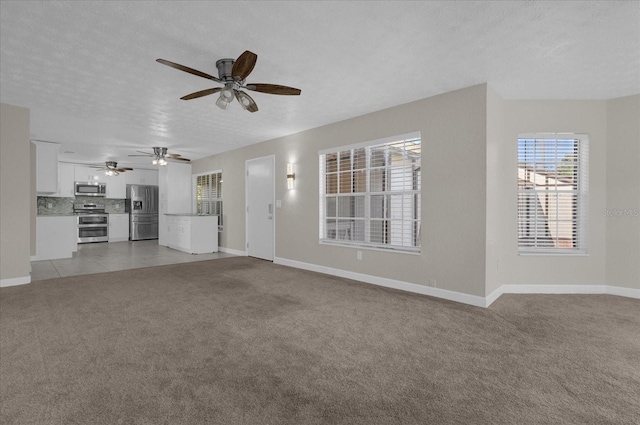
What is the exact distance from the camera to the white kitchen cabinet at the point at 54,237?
6.71m

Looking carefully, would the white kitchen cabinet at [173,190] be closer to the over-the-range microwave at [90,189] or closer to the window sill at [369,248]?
the over-the-range microwave at [90,189]

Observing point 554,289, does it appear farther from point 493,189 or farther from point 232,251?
point 232,251

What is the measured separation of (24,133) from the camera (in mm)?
4488

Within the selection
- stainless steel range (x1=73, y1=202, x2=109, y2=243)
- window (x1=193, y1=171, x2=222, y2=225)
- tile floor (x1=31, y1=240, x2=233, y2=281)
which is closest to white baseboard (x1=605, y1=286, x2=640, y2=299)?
→ tile floor (x1=31, y1=240, x2=233, y2=281)

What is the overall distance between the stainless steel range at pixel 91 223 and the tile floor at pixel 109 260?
0.82m

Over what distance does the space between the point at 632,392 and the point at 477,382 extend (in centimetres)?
92

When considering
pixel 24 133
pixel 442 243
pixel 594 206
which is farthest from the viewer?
pixel 24 133

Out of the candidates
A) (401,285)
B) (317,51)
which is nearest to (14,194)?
(317,51)

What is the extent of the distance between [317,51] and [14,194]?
465 cm

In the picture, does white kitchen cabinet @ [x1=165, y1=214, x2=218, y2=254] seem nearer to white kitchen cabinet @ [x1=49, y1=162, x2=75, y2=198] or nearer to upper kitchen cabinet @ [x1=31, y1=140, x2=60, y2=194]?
upper kitchen cabinet @ [x1=31, y1=140, x2=60, y2=194]

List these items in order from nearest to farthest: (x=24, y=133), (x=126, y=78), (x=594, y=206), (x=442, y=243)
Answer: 1. (x=126, y=78)
2. (x=442, y=243)
3. (x=594, y=206)
4. (x=24, y=133)

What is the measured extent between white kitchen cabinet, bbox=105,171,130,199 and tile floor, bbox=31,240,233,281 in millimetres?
2010

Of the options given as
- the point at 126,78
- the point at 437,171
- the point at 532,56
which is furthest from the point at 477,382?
the point at 126,78

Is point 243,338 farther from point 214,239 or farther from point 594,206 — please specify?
point 214,239
